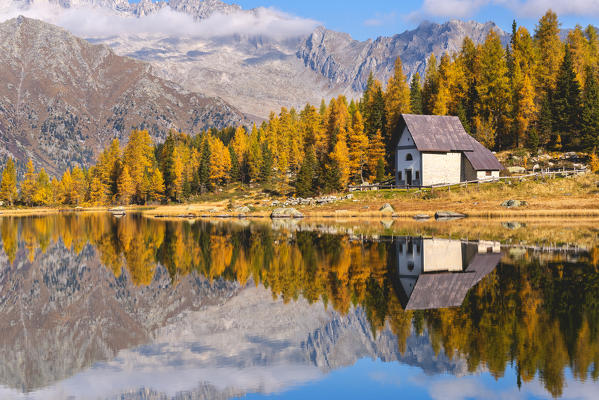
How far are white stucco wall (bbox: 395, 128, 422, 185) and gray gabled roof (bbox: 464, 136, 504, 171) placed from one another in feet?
20.9

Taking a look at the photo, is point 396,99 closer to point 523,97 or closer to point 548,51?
point 523,97

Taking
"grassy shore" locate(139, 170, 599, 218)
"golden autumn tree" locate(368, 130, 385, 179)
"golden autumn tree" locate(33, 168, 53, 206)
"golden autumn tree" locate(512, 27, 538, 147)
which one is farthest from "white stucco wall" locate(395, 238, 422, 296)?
"golden autumn tree" locate(33, 168, 53, 206)

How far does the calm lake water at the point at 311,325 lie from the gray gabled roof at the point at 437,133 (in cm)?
4187

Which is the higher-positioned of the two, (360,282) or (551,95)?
(551,95)

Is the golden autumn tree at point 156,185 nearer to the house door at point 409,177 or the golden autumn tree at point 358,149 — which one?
the golden autumn tree at point 358,149

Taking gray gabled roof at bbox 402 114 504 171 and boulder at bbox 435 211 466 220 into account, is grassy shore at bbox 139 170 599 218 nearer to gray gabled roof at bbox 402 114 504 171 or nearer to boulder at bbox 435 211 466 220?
boulder at bbox 435 211 466 220

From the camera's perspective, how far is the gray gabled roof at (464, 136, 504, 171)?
71.5 meters

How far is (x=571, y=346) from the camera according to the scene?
12.9m

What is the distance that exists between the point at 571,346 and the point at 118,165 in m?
137

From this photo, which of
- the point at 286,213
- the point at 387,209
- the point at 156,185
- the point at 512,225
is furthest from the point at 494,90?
the point at 156,185

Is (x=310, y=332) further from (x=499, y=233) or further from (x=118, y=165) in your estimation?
(x=118, y=165)

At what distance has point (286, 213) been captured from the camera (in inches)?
2822

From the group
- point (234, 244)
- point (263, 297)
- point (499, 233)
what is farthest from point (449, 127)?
point (263, 297)

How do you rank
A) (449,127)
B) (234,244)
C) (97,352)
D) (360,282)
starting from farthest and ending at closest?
(449,127) → (234,244) → (360,282) → (97,352)
